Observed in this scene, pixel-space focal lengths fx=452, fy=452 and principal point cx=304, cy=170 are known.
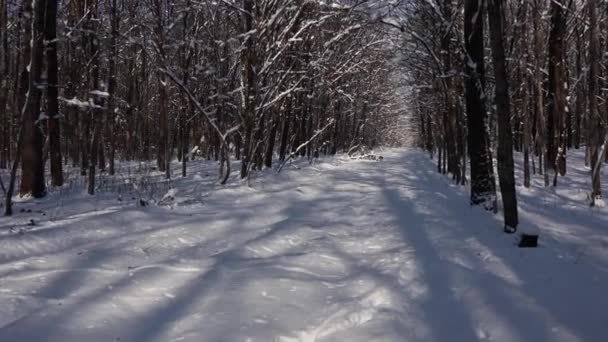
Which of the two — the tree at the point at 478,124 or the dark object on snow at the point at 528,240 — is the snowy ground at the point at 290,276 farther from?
the tree at the point at 478,124

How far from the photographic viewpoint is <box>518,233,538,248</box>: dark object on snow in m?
6.00

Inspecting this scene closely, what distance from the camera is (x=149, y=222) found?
707 cm

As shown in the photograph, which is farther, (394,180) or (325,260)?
(394,180)

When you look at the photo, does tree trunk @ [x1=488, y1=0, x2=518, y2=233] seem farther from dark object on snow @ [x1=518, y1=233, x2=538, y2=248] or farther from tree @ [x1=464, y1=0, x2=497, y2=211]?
tree @ [x1=464, y1=0, x2=497, y2=211]

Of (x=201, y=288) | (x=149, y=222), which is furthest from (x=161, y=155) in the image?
(x=201, y=288)

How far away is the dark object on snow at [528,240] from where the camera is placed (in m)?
6.00

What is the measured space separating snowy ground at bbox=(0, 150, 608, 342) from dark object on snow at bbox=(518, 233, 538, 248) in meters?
0.12

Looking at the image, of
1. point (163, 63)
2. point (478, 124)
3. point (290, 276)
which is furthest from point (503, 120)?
point (163, 63)

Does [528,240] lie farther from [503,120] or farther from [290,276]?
[290,276]

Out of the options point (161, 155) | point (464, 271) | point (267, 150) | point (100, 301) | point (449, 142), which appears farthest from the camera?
point (161, 155)

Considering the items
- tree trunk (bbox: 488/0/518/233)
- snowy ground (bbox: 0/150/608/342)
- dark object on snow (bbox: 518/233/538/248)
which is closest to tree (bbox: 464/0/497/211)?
snowy ground (bbox: 0/150/608/342)

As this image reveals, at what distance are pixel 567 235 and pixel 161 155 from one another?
1872 cm

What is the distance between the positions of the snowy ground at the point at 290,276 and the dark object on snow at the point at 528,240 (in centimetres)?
12

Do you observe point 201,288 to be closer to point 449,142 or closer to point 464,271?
point 464,271
